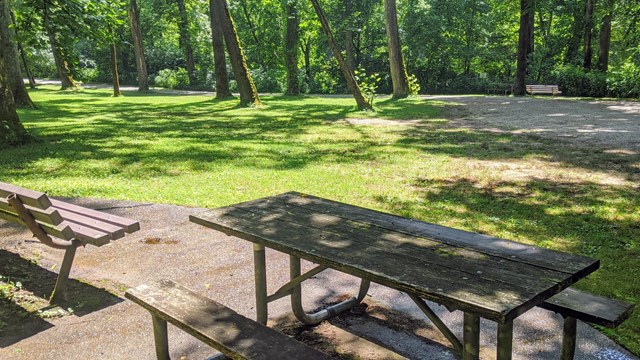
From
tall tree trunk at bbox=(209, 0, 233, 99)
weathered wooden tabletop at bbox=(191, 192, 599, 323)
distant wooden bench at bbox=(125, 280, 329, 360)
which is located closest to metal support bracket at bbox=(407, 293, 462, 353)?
weathered wooden tabletop at bbox=(191, 192, 599, 323)

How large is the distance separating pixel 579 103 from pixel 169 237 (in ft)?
61.5

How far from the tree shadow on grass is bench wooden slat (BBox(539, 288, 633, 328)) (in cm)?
334

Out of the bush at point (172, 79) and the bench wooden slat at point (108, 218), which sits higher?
the bush at point (172, 79)

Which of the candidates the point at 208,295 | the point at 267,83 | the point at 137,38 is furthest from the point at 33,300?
the point at 267,83

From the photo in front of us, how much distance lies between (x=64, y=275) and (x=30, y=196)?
707 mm

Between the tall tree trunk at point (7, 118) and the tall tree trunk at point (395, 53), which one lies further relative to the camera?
the tall tree trunk at point (395, 53)

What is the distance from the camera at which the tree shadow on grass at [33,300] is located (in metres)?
3.91

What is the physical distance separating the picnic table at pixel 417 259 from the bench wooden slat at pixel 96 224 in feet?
3.33

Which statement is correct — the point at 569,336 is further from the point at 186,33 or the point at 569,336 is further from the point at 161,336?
the point at 186,33

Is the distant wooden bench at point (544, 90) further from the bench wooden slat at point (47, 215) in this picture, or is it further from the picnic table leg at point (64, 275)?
the bench wooden slat at point (47, 215)

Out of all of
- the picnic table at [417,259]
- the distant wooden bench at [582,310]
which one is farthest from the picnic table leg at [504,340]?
the distant wooden bench at [582,310]

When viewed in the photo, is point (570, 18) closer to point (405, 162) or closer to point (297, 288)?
point (405, 162)

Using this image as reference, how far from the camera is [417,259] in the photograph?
8.63 ft

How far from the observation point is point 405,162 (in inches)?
390
